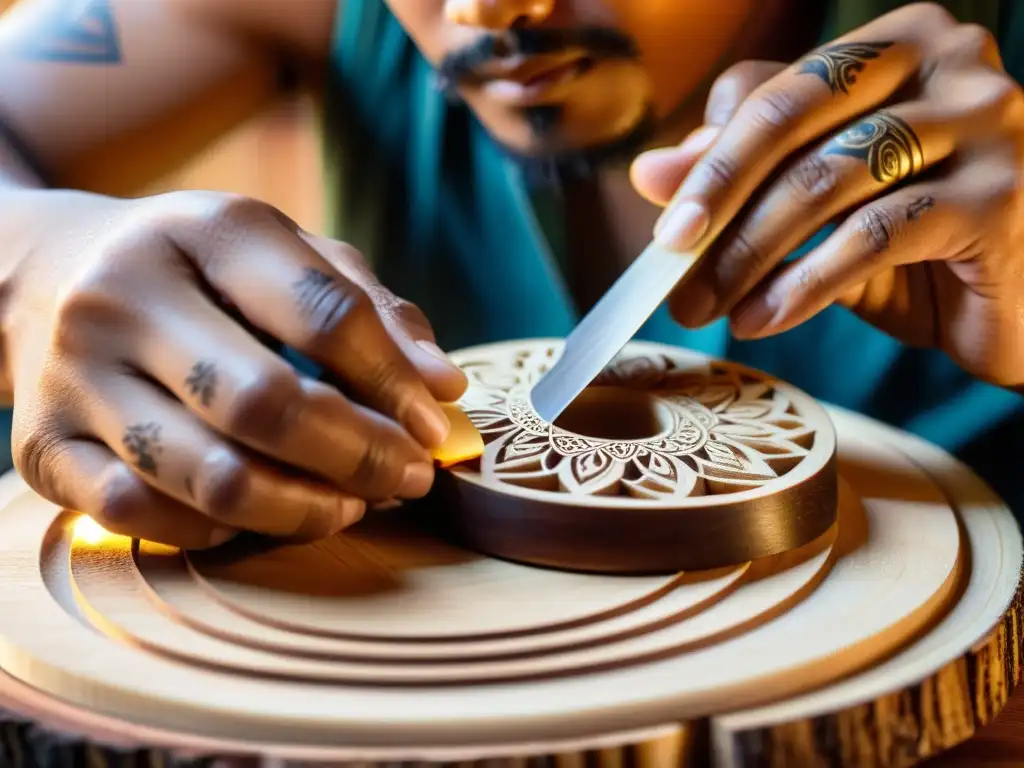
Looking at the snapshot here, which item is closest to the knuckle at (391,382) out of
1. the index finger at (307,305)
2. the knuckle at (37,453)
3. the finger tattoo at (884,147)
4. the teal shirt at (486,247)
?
the index finger at (307,305)

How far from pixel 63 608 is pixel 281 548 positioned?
6.1 inches

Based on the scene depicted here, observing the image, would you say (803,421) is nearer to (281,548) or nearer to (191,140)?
(281,548)

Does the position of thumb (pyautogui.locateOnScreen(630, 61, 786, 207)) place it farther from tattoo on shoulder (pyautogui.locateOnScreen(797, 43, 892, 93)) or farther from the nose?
the nose

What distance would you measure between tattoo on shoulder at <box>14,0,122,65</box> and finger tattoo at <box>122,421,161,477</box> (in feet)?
3.25

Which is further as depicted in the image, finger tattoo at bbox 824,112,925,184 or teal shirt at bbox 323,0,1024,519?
teal shirt at bbox 323,0,1024,519

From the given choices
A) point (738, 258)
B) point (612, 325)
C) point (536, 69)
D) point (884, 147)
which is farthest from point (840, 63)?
point (536, 69)

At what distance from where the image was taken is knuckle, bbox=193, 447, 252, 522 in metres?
0.60

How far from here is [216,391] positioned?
1.94ft

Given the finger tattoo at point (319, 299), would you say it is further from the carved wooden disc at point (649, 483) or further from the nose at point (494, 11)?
the nose at point (494, 11)

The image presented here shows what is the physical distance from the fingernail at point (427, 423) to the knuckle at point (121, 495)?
197 millimetres

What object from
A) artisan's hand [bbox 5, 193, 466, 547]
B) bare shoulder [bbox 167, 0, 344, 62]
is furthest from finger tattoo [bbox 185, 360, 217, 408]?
bare shoulder [bbox 167, 0, 344, 62]

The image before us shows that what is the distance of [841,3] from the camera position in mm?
1290

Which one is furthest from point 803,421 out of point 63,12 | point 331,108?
point 63,12

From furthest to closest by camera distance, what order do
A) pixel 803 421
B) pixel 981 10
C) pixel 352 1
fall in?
pixel 352 1 → pixel 981 10 → pixel 803 421
